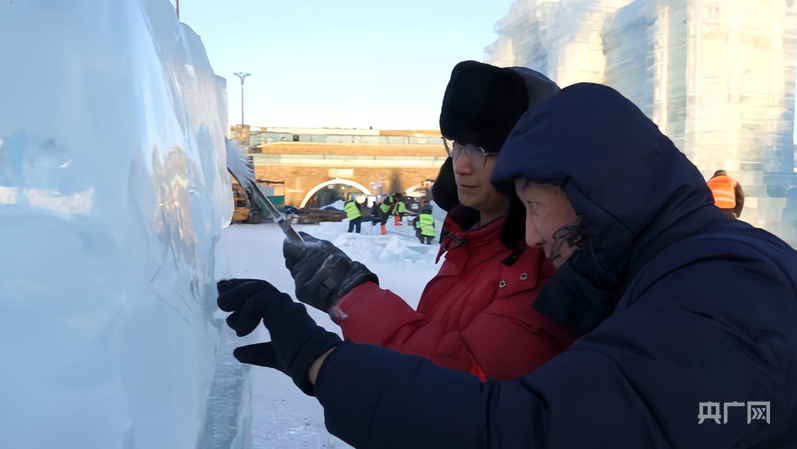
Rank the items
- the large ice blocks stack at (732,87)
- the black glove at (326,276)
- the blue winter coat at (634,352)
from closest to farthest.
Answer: the blue winter coat at (634,352) < the black glove at (326,276) < the large ice blocks stack at (732,87)

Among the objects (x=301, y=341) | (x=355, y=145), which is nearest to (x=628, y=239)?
(x=301, y=341)

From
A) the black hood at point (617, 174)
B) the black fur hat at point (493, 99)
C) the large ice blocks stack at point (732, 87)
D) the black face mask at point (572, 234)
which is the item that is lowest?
the black face mask at point (572, 234)

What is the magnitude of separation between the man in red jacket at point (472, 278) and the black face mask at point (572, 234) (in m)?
0.14

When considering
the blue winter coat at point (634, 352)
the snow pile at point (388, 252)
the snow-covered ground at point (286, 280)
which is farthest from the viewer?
the snow pile at point (388, 252)

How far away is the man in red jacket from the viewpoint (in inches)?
39.8

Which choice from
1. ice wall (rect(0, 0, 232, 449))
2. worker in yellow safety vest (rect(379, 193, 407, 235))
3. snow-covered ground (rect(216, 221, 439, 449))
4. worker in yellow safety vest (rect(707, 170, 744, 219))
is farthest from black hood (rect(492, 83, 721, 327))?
worker in yellow safety vest (rect(379, 193, 407, 235))

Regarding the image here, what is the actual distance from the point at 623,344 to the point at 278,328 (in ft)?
1.58

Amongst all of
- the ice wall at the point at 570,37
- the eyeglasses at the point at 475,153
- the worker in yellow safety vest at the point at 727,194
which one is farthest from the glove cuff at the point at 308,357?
the ice wall at the point at 570,37

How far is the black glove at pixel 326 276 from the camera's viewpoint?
117cm

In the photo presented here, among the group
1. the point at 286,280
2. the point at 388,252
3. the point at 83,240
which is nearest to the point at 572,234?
the point at 83,240

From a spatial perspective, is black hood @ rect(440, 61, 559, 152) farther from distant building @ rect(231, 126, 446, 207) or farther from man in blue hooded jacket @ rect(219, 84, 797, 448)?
distant building @ rect(231, 126, 446, 207)

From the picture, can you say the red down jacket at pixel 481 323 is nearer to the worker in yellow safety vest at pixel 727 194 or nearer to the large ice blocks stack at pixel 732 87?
the worker in yellow safety vest at pixel 727 194

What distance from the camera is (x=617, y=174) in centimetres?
79

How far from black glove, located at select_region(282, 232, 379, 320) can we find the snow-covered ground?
1.42 meters
